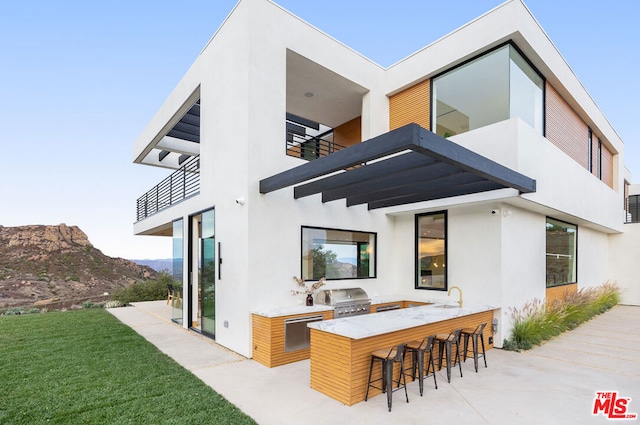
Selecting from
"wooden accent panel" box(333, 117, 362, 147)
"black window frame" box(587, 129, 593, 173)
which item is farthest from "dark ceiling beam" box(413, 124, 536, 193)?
"black window frame" box(587, 129, 593, 173)

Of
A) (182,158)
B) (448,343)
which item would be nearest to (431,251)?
(448,343)

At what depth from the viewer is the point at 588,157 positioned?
11.2 m

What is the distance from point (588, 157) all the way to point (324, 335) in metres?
11.2

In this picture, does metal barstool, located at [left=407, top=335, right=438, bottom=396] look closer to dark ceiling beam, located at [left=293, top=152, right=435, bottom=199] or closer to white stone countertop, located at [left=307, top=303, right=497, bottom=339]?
white stone countertop, located at [left=307, top=303, right=497, bottom=339]

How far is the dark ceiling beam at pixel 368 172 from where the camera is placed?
4.88 metres

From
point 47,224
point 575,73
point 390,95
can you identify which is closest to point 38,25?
point 390,95

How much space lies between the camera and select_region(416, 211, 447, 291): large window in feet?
26.7

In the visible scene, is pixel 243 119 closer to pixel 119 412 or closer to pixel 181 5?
pixel 119 412

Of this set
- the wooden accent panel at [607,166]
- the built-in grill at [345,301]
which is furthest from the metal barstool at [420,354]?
the wooden accent panel at [607,166]

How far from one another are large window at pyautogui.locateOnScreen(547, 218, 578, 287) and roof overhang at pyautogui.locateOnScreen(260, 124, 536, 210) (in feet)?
13.7

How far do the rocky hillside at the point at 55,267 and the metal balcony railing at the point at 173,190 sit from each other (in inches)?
497

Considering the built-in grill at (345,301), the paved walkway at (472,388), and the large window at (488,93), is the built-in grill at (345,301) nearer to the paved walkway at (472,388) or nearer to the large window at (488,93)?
the paved walkway at (472,388)

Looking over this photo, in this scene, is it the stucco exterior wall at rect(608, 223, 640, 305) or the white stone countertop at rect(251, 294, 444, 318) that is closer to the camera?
the white stone countertop at rect(251, 294, 444, 318)

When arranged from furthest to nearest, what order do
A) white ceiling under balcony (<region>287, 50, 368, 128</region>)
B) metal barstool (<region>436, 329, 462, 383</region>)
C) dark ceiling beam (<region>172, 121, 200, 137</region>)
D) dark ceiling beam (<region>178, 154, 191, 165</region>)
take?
dark ceiling beam (<region>178, 154, 191, 165</region>), dark ceiling beam (<region>172, 121, 200, 137</region>), white ceiling under balcony (<region>287, 50, 368, 128</region>), metal barstool (<region>436, 329, 462, 383</region>)
